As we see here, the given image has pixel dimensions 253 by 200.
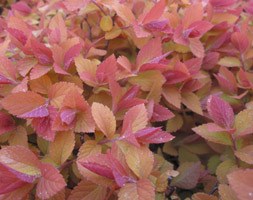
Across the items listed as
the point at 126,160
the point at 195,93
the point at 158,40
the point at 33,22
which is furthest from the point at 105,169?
the point at 33,22

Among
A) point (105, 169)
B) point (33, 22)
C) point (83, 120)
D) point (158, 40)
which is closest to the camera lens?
point (105, 169)

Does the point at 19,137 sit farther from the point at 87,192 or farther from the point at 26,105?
the point at 87,192

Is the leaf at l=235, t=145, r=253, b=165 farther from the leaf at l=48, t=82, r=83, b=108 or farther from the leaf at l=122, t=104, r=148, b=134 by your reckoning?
the leaf at l=48, t=82, r=83, b=108

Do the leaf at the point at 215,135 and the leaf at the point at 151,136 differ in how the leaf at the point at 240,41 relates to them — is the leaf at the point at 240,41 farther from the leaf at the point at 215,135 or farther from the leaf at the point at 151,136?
the leaf at the point at 151,136

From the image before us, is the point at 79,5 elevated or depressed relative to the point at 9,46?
elevated

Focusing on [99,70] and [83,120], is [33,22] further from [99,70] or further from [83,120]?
[83,120]

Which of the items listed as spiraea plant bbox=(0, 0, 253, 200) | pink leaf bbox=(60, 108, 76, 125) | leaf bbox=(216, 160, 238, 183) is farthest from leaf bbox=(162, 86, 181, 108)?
pink leaf bbox=(60, 108, 76, 125)

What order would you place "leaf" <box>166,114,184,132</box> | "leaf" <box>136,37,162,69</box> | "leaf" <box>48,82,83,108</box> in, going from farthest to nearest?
1. "leaf" <box>166,114,184,132</box>
2. "leaf" <box>136,37,162,69</box>
3. "leaf" <box>48,82,83,108</box>
